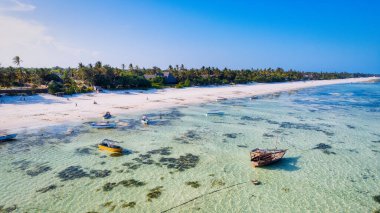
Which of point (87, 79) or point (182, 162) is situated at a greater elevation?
point (87, 79)

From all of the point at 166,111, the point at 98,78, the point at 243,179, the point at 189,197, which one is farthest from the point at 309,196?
the point at 98,78

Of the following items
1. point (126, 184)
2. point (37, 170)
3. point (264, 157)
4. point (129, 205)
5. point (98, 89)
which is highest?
point (98, 89)

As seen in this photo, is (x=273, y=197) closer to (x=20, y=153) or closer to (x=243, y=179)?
(x=243, y=179)

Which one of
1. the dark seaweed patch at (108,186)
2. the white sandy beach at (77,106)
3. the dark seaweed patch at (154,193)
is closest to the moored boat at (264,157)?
the dark seaweed patch at (154,193)

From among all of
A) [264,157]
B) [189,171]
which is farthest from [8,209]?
[264,157]

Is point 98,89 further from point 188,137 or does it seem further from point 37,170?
point 37,170

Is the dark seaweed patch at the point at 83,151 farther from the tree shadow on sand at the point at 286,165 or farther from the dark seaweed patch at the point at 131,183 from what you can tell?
the tree shadow on sand at the point at 286,165
